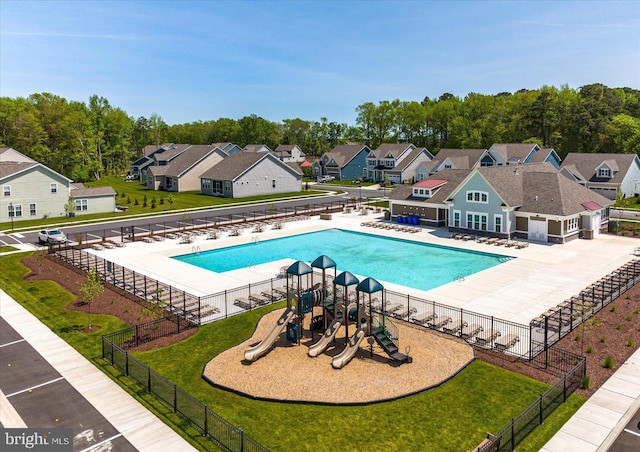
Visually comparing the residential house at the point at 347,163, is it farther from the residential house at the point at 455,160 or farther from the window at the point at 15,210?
the window at the point at 15,210

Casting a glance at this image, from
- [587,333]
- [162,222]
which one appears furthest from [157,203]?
[587,333]

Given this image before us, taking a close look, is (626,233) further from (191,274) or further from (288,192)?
(288,192)

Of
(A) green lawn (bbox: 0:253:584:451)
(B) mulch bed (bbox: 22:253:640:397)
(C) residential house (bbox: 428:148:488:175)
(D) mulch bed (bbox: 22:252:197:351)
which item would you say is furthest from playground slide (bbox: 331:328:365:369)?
(C) residential house (bbox: 428:148:488:175)

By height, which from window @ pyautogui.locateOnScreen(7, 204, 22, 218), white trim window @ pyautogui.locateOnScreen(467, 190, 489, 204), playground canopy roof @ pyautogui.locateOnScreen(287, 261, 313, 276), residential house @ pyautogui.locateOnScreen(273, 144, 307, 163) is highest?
residential house @ pyautogui.locateOnScreen(273, 144, 307, 163)

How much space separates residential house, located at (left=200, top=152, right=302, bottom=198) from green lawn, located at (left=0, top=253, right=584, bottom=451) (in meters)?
60.5

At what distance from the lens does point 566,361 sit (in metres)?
20.8

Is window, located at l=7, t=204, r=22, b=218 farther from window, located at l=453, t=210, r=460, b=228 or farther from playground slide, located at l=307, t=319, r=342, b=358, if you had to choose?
playground slide, located at l=307, t=319, r=342, b=358

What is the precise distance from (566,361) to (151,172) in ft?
282

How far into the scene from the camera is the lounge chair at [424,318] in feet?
82.7

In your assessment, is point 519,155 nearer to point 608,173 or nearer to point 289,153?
point 608,173

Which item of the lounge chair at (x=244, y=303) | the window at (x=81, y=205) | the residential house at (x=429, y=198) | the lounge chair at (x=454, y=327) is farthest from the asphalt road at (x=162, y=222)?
the lounge chair at (x=454, y=327)

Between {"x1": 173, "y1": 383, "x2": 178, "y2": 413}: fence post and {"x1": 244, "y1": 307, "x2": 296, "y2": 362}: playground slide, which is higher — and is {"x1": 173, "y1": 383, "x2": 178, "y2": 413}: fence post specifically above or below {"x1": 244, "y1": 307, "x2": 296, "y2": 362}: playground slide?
below

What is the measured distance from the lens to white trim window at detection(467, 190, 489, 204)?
4856 cm

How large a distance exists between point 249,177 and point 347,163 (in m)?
38.7
